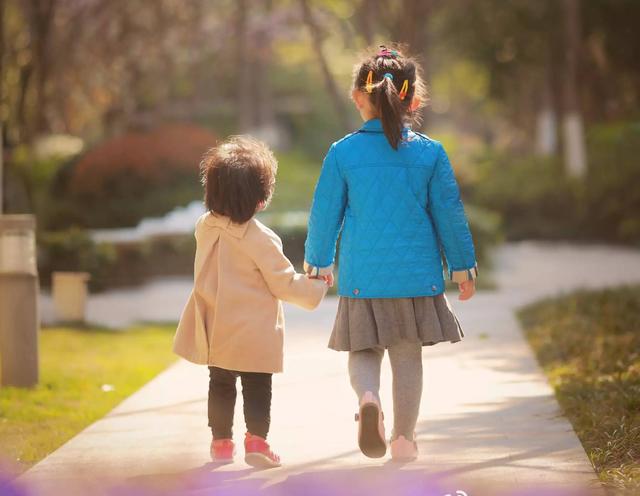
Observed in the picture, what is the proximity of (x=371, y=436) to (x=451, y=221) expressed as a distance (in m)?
0.94

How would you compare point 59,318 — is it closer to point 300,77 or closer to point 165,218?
point 165,218

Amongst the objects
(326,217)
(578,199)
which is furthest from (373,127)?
(578,199)

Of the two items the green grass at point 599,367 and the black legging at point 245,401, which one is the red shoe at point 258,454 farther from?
the green grass at point 599,367

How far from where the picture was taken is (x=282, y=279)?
16.8ft

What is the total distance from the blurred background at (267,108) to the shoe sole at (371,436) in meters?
5.13

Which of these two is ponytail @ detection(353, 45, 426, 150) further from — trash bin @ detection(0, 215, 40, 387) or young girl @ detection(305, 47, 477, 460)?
trash bin @ detection(0, 215, 40, 387)

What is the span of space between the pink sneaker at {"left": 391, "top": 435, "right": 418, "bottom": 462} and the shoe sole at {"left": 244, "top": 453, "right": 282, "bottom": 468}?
0.50m

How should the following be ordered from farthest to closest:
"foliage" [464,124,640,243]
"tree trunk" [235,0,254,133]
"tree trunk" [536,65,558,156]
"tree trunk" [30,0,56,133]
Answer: "tree trunk" [536,65,558,156] → "tree trunk" [235,0,254,133] → "tree trunk" [30,0,56,133] → "foliage" [464,124,640,243]

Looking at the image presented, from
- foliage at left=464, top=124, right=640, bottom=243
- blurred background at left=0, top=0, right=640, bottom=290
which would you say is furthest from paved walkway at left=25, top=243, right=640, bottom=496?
foliage at left=464, top=124, right=640, bottom=243

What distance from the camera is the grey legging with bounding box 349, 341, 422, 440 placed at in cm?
516

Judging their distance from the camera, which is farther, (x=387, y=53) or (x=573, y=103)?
(x=573, y=103)

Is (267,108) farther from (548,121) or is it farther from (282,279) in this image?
(282,279)

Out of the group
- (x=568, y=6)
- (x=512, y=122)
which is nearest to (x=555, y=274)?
(x=568, y=6)

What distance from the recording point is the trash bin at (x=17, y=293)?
752 cm
